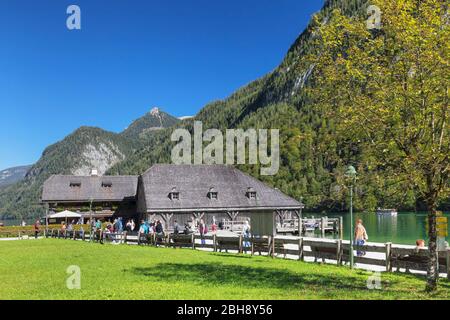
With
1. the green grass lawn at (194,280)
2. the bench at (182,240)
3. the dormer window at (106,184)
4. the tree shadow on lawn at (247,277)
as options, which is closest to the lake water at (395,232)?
the green grass lawn at (194,280)

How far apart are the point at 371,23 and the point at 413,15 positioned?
4.08ft

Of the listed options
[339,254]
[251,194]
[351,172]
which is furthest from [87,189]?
[351,172]

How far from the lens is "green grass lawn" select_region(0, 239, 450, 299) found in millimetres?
12656

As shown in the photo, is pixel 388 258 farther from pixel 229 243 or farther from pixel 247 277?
pixel 229 243

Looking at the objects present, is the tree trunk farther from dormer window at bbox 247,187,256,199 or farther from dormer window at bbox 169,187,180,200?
dormer window at bbox 247,187,256,199

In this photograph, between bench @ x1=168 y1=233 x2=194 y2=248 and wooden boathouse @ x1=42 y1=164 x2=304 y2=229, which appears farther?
wooden boathouse @ x1=42 y1=164 x2=304 y2=229

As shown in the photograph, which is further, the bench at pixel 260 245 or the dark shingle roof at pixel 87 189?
the dark shingle roof at pixel 87 189

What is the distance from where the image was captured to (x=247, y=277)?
53.4 feet

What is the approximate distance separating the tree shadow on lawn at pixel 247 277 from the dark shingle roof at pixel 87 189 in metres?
49.2

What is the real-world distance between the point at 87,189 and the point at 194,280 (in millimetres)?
55003

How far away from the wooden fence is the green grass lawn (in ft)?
2.57

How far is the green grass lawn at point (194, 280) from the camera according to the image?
498 inches

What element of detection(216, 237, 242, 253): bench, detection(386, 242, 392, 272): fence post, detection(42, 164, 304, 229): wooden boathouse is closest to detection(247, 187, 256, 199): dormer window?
detection(42, 164, 304, 229): wooden boathouse

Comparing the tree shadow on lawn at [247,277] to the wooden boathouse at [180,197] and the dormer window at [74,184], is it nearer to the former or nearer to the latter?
the wooden boathouse at [180,197]
